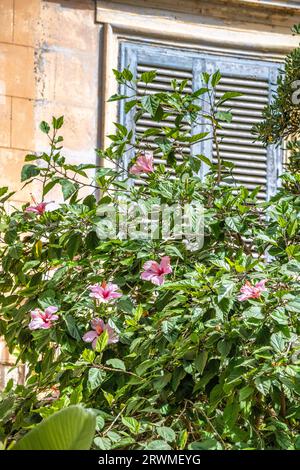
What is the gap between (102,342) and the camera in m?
5.12

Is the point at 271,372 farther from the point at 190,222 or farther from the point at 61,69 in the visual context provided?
the point at 61,69

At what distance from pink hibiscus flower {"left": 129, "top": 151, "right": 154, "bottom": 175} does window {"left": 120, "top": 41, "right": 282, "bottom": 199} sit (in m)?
3.47

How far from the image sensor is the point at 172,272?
552cm

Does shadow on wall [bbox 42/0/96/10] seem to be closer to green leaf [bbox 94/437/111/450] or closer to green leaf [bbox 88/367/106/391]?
green leaf [bbox 88/367/106/391]

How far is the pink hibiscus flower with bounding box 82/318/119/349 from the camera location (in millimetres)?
5336

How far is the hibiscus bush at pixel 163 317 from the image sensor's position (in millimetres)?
4824

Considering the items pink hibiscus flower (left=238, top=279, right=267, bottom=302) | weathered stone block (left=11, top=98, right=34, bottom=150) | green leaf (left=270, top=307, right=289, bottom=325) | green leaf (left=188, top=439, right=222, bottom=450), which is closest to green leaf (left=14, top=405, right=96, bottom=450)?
green leaf (left=188, top=439, right=222, bottom=450)

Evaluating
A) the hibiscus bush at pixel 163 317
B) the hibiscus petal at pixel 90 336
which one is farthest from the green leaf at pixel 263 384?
the hibiscus petal at pixel 90 336

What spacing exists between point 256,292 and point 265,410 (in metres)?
0.45

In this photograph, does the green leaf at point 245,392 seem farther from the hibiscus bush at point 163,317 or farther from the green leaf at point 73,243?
the green leaf at point 73,243

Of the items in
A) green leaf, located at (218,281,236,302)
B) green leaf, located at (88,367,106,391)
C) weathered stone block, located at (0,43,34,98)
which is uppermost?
Answer: weathered stone block, located at (0,43,34,98)

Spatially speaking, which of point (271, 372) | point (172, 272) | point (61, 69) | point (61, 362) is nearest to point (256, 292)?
point (271, 372)

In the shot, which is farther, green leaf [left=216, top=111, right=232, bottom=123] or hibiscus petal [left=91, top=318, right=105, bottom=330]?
green leaf [left=216, top=111, right=232, bottom=123]

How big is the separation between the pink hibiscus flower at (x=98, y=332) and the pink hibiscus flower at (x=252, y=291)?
0.67 m
